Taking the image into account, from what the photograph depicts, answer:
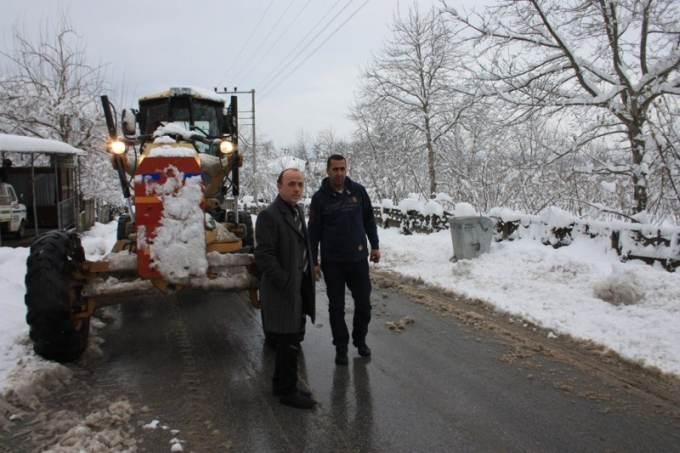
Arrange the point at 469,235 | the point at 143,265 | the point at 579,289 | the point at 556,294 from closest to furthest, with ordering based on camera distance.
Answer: the point at 143,265, the point at 556,294, the point at 579,289, the point at 469,235

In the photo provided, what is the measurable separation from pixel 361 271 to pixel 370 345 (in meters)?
0.86

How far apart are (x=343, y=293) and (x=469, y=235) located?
5776 millimetres

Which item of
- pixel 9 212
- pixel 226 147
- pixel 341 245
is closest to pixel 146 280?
pixel 341 245

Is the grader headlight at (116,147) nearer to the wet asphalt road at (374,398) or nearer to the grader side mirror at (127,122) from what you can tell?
the grader side mirror at (127,122)

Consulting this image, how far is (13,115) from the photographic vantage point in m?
23.7

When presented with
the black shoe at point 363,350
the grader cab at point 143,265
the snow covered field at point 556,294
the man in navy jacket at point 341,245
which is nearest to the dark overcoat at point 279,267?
the man in navy jacket at point 341,245

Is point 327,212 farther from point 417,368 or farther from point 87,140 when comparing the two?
point 87,140

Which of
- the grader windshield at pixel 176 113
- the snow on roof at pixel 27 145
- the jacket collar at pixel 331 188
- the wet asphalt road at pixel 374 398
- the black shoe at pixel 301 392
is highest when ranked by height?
the snow on roof at pixel 27 145

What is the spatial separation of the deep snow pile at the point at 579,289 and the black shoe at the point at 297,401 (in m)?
3.09

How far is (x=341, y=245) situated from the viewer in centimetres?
490

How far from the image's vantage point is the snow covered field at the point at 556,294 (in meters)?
4.79

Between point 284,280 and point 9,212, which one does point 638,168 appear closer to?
point 284,280

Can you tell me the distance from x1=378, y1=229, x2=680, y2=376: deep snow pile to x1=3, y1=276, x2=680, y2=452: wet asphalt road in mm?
1071

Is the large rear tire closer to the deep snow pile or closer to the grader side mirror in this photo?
the grader side mirror
